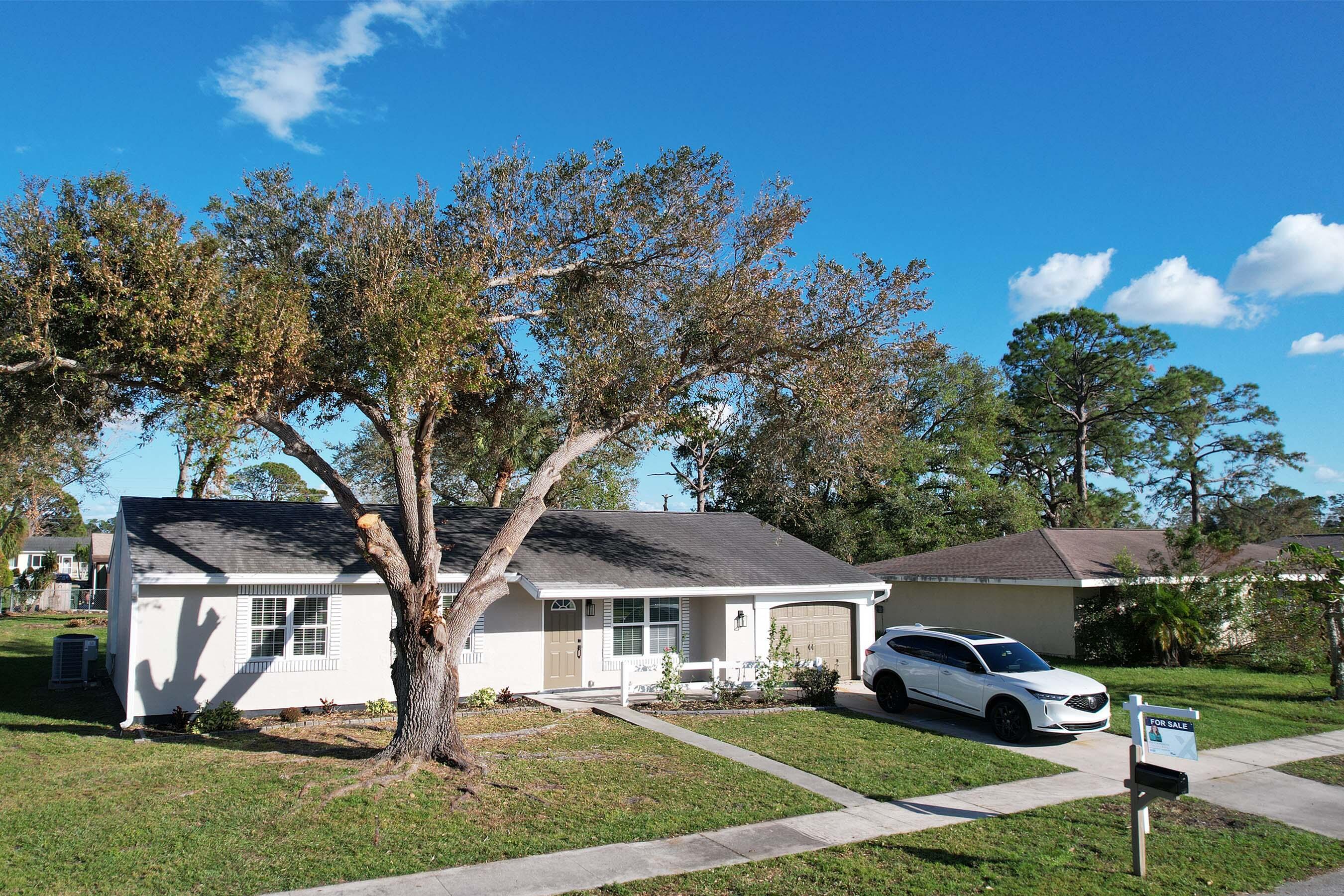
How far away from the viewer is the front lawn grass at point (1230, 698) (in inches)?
568

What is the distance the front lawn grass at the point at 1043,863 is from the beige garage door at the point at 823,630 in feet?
33.6

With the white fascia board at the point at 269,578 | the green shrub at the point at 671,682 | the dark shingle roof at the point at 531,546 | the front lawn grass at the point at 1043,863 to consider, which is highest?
the dark shingle roof at the point at 531,546

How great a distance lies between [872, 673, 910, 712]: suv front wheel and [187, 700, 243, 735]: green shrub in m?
11.3

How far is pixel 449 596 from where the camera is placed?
17.0 m

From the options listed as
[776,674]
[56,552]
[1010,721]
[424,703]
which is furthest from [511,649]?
[56,552]

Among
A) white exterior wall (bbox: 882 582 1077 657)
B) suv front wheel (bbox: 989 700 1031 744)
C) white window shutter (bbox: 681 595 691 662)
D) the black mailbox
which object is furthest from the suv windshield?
white exterior wall (bbox: 882 582 1077 657)

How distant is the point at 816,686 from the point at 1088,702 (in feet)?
16.6

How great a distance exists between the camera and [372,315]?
12125mm


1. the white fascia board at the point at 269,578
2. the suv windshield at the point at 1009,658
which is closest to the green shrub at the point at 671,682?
the white fascia board at the point at 269,578

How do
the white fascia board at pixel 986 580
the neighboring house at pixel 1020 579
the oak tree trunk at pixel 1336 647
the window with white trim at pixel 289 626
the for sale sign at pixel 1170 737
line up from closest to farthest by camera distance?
the for sale sign at pixel 1170 737
the window with white trim at pixel 289 626
the oak tree trunk at pixel 1336 647
the white fascia board at pixel 986 580
the neighboring house at pixel 1020 579

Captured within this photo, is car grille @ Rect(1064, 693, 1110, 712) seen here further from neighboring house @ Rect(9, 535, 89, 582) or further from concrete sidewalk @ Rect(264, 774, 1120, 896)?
neighboring house @ Rect(9, 535, 89, 582)

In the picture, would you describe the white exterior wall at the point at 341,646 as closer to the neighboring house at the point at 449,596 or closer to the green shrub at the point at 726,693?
the neighboring house at the point at 449,596

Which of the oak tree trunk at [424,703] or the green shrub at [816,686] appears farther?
the green shrub at [816,686]

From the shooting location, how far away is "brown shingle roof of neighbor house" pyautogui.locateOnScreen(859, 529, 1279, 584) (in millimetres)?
23109
